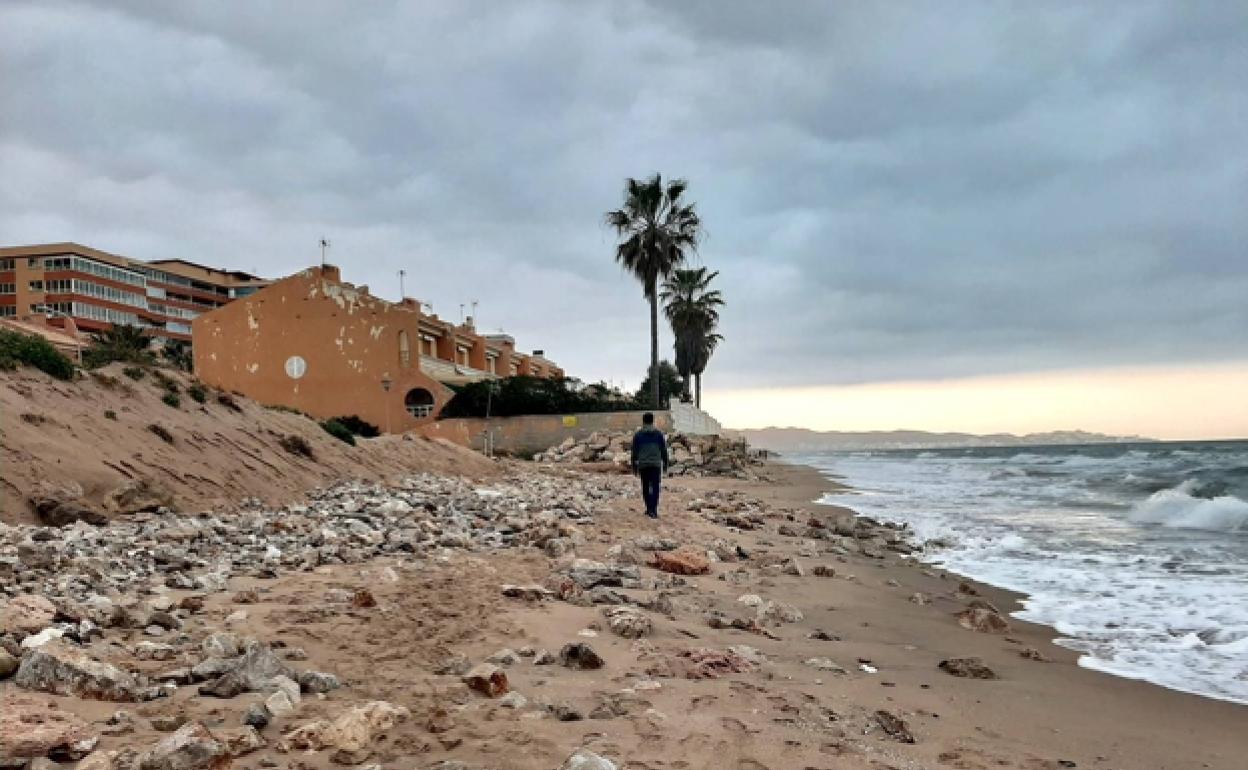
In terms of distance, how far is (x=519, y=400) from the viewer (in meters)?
37.8

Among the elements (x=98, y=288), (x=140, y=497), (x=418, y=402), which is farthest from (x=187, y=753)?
(x=98, y=288)

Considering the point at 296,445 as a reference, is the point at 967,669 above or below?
below

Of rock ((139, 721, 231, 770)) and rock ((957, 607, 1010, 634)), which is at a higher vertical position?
rock ((139, 721, 231, 770))

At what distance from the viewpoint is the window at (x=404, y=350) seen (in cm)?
3950

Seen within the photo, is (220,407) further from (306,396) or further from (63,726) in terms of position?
(306,396)

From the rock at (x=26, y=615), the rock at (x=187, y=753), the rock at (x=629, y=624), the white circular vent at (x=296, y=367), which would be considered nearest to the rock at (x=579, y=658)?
the rock at (x=629, y=624)

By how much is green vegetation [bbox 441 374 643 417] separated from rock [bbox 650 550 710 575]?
2799cm

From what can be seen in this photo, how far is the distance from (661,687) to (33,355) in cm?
1179

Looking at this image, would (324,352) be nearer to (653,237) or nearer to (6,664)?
(653,237)

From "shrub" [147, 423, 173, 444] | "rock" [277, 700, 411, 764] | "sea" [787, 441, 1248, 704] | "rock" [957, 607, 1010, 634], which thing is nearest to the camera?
"rock" [277, 700, 411, 764]

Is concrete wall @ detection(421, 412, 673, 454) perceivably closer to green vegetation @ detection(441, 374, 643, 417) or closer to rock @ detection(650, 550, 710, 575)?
green vegetation @ detection(441, 374, 643, 417)

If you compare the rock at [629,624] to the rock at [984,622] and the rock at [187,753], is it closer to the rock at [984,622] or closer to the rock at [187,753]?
the rock at [187,753]

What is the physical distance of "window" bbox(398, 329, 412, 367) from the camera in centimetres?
3950

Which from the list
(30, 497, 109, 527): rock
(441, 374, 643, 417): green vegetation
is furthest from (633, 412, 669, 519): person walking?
(441, 374, 643, 417): green vegetation
